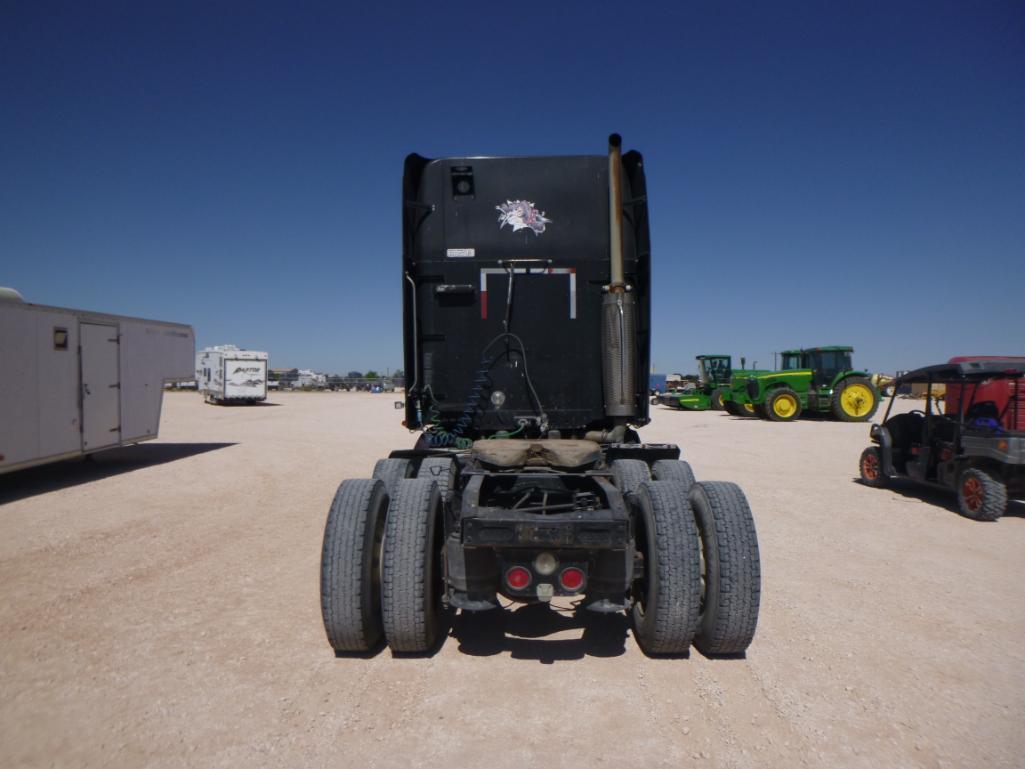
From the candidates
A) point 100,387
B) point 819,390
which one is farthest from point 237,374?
point 819,390

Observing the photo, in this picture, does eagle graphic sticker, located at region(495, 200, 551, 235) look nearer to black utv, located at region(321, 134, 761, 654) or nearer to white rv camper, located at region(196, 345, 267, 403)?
black utv, located at region(321, 134, 761, 654)

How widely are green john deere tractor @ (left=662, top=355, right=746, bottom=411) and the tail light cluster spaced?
87.2 ft

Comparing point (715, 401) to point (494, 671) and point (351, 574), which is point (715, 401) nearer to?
point (494, 671)

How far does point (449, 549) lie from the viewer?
3.28 meters

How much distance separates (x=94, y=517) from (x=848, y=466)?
1252 centimetres

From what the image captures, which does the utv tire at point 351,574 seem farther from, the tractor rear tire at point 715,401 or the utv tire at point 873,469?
the tractor rear tire at point 715,401

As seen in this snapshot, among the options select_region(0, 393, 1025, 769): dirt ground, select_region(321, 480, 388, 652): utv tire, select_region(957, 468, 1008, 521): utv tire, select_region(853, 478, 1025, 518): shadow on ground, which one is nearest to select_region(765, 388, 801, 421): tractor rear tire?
select_region(853, 478, 1025, 518): shadow on ground

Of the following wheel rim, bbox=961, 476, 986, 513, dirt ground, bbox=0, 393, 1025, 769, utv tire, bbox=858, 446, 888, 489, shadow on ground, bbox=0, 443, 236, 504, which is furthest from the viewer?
shadow on ground, bbox=0, 443, 236, 504

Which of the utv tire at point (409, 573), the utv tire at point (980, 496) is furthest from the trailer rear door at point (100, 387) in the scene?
the utv tire at point (980, 496)

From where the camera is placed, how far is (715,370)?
28.8 meters

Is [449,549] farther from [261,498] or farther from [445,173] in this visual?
[261,498]

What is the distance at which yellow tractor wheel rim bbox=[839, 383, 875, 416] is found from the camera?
807 inches

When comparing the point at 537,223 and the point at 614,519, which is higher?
the point at 537,223

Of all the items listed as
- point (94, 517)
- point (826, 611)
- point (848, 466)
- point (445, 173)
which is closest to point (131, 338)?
point (94, 517)
